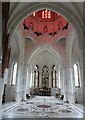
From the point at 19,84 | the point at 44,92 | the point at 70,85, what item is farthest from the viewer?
the point at 44,92

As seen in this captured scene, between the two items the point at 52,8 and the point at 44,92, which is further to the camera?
the point at 44,92

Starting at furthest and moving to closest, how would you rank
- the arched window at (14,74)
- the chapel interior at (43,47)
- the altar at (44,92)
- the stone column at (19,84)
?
1. the altar at (44,92)
2. the arched window at (14,74)
3. the stone column at (19,84)
4. the chapel interior at (43,47)

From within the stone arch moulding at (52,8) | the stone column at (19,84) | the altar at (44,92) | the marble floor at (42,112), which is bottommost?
the altar at (44,92)

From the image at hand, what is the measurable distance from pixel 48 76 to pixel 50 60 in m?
2.96

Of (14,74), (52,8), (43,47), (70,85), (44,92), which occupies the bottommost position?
(44,92)

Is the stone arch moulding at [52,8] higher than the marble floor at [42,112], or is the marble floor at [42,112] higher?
the stone arch moulding at [52,8]

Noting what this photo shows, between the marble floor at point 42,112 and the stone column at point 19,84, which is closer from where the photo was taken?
the marble floor at point 42,112

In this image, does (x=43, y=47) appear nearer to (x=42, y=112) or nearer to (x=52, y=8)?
(x=52, y=8)

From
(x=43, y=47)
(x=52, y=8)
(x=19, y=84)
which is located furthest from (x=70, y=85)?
(x=52, y=8)

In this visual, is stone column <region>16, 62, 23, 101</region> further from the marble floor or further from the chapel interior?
the marble floor

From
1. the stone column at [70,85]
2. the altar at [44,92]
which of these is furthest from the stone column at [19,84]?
the altar at [44,92]

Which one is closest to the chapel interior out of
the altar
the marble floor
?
the marble floor

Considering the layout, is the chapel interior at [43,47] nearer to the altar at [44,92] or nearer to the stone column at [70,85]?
the stone column at [70,85]

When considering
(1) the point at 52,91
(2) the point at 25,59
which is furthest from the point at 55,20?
(1) the point at 52,91
